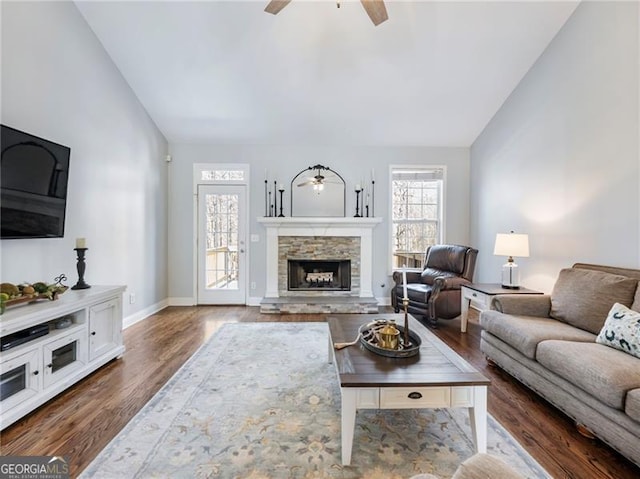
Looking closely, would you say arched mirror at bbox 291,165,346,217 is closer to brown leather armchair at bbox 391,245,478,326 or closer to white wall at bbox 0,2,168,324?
brown leather armchair at bbox 391,245,478,326

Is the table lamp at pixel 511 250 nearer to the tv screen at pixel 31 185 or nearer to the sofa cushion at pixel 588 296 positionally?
the sofa cushion at pixel 588 296

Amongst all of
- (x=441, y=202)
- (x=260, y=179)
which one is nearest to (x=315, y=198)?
(x=260, y=179)

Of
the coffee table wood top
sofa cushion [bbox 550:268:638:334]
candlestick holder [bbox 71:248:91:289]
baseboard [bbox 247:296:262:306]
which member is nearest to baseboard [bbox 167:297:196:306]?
baseboard [bbox 247:296:262:306]

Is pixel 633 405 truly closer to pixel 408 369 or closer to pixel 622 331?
pixel 622 331

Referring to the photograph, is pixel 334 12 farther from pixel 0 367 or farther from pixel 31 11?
pixel 0 367

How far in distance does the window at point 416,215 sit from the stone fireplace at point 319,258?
53cm

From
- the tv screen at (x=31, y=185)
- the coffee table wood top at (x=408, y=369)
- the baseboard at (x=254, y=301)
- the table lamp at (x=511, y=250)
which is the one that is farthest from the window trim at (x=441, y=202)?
the tv screen at (x=31, y=185)

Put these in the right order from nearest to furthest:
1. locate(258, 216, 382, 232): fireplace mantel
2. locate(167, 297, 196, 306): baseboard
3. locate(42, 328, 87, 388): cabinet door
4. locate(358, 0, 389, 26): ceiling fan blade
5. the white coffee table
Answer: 1. the white coffee table
2. locate(42, 328, 87, 388): cabinet door
3. locate(358, 0, 389, 26): ceiling fan blade
4. locate(258, 216, 382, 232): fireplace mantel
5. locate(167, 297, 196, 306): baseboard

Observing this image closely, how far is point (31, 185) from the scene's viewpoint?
2588 mm

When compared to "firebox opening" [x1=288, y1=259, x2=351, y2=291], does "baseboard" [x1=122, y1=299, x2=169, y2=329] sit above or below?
below

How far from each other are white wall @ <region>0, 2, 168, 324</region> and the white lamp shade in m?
4.61

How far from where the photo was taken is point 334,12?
10.9 feet

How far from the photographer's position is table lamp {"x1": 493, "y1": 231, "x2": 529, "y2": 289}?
3557 mm

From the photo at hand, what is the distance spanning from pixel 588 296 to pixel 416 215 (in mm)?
→ 3081
